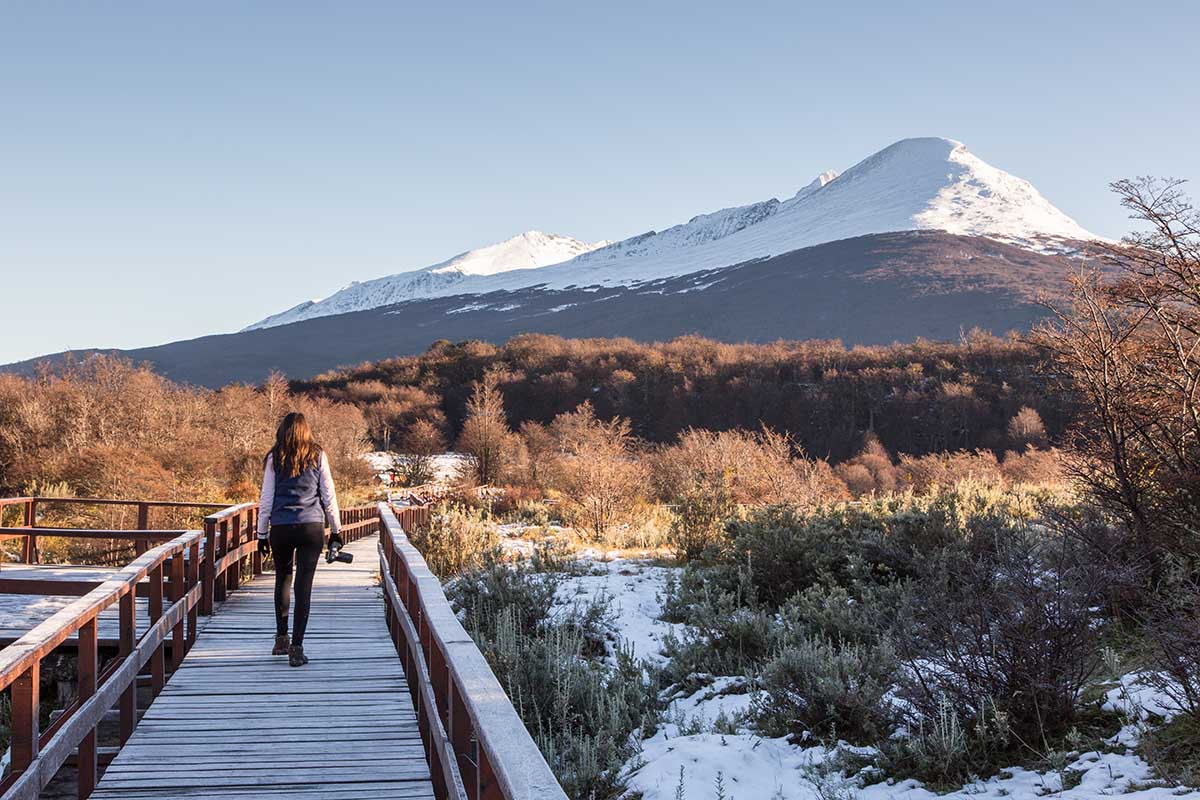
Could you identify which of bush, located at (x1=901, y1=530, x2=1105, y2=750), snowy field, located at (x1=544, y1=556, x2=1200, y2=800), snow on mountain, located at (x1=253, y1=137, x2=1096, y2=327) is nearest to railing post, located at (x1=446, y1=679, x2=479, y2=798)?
snowy field, located at (x1=544, y1=556, x2=1200, y2=800)

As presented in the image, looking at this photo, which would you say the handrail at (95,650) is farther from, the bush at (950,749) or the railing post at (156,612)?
the bush at (950,749)

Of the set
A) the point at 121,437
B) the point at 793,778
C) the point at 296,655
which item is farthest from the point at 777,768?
the point at 121,437

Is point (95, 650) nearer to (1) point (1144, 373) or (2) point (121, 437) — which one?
(1) point (1144, 373)

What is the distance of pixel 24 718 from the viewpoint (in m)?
3.26

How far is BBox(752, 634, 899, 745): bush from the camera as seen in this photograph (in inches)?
217

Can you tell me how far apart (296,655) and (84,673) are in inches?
92.5

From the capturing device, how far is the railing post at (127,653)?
481 centimetres

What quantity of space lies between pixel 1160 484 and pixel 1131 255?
173cm

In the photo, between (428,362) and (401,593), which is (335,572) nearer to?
(401,593)

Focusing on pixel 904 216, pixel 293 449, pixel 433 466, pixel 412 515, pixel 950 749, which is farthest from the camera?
pixel 904 216

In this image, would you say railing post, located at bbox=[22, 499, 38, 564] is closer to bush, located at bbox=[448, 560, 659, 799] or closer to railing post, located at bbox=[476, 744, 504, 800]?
bush, located at bbox=[448, 560, 659, 799]

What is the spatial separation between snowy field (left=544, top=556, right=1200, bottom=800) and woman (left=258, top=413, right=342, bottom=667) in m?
2.53

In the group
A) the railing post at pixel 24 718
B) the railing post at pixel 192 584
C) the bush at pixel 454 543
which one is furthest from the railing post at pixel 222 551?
the railing post at pixel 24 718

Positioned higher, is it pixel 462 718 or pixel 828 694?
pixel 462 718
